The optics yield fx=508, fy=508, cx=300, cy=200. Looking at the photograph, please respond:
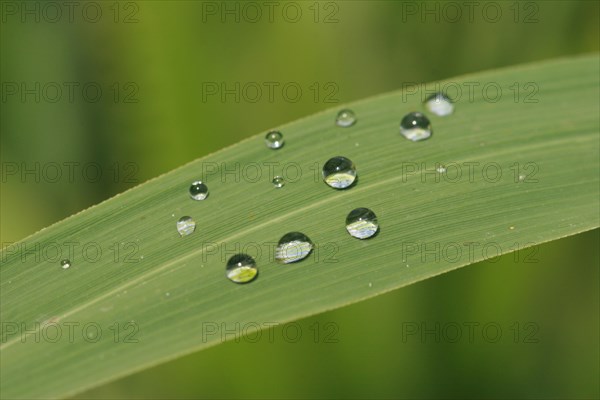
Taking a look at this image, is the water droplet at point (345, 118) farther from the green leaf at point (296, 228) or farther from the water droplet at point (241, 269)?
the water droplet at point (241, 269)

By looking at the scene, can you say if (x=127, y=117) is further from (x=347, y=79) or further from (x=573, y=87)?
(x=573, y=87)

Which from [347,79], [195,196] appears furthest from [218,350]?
[347,79]

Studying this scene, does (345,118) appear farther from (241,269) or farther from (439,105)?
(241,269)

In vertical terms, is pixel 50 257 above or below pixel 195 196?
below

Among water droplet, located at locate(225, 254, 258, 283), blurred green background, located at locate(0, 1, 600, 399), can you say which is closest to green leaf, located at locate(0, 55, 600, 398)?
water droplet, located at locate(225, 254, 258, 283)

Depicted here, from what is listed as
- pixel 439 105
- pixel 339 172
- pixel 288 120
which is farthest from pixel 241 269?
pixel 288 120

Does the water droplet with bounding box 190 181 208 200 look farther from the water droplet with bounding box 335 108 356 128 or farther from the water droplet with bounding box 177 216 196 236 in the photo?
the water droplet with bounding box 335 108 356 128

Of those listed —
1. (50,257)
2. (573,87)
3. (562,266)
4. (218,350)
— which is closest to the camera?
(50,257)
